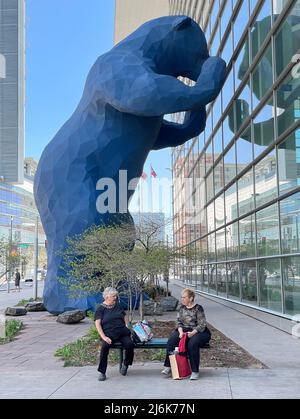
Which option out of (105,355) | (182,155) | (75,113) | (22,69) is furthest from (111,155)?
(22,69)

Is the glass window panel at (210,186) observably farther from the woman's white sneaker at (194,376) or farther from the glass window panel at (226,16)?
the woman's white sneaker at (194,376)

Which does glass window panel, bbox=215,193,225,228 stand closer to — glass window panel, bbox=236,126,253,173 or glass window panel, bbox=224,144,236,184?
glass window panel, bbox=224,144,236,184

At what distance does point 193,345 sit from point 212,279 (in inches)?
651

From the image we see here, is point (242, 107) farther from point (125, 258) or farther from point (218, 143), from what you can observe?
point (125, 258)

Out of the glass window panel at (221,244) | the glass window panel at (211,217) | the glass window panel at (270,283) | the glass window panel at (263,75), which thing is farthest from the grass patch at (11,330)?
the glass window panel at (211,217)

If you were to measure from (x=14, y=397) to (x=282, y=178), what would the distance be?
8295 millimetres

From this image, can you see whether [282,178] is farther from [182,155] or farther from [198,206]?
[182,155]

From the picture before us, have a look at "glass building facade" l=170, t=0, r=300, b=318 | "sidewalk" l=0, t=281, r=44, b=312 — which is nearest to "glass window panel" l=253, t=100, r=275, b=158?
"glass building facade" l=170, t=0, r=300, b=318

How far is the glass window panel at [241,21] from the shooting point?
52.6 feet

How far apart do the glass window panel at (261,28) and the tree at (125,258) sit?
572 cm

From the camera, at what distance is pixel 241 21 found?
1677cm

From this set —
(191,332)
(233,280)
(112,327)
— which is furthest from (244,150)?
(112,327)

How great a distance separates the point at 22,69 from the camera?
5866cm

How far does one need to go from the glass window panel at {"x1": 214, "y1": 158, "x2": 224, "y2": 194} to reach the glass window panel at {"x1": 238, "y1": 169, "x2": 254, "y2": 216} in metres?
3.25
